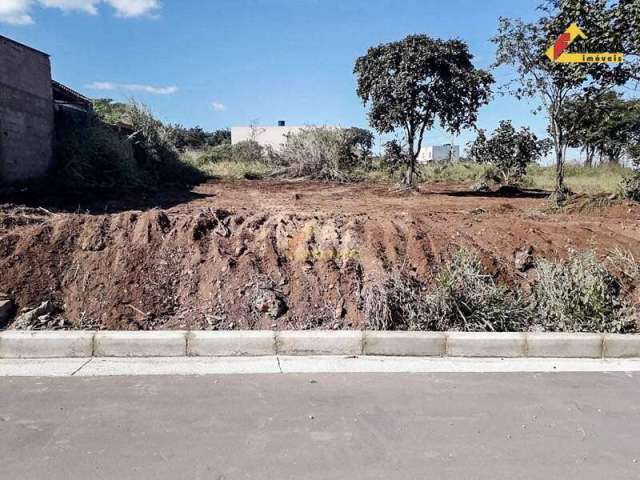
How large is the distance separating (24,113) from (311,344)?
377 inches

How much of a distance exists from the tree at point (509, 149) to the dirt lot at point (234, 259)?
10.6m

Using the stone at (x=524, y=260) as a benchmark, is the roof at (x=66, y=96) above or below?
above

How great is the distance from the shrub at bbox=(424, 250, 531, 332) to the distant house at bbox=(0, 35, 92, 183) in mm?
9035

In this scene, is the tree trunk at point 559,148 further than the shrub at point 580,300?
Yes

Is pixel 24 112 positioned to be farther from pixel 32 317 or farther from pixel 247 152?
pixel 247 152

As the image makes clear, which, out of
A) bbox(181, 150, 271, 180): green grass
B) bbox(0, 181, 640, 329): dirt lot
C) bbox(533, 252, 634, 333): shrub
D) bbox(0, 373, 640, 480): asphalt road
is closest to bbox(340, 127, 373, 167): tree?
bbox(181, 150, 271, 180): green grass

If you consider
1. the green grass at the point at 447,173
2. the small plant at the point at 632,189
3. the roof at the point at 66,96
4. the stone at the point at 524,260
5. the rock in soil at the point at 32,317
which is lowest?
the rock in soil at the point at 32,317

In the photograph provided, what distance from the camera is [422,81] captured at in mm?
15031

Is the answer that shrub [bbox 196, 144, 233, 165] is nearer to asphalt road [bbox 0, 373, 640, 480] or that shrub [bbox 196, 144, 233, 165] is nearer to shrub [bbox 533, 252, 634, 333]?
shrub [bbox 533, 252, 634, 333]

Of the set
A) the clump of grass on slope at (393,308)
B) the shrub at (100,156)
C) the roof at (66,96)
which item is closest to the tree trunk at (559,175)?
the clump of grass on slope at (393,308)

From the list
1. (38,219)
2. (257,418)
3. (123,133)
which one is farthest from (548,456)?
(123,133)

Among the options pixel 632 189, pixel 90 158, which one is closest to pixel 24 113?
pixel 90 158

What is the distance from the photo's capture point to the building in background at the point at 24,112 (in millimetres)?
10484

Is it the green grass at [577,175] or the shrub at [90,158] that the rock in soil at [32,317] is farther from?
the green grass at [577,175]
